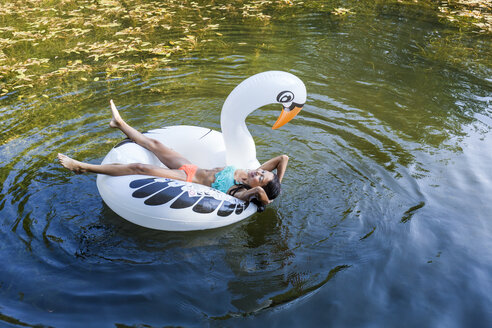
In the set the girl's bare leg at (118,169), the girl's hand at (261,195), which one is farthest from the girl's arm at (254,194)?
the girl's bare leg at (118,169)

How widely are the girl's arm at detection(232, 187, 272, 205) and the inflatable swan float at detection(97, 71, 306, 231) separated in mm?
71

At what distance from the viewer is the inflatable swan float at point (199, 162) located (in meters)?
3.82

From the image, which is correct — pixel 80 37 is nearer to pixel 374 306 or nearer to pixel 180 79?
pixel 180 79

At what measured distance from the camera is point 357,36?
8523 mm

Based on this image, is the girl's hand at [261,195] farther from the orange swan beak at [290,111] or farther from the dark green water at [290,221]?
the orange swan beak at [290,111]

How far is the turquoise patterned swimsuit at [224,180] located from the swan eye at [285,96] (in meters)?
0.86

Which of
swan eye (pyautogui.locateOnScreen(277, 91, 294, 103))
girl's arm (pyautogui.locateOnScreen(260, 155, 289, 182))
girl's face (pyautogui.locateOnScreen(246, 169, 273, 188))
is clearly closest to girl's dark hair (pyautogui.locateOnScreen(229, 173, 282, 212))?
girl's face (pyautogui.locateOnScreen(246, 169, 273, 188))

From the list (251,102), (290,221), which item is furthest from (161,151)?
(290,221)

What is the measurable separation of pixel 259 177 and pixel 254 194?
0.58ft

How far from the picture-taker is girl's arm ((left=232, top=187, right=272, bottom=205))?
157 inches

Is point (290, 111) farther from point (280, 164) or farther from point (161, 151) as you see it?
point (161, 151)

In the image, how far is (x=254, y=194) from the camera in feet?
13.2

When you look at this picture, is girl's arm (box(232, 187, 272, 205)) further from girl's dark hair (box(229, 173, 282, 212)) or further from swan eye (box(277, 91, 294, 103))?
swan eye (box(277, 91, 294, 103))

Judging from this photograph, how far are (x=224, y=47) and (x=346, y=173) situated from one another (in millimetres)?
4192
